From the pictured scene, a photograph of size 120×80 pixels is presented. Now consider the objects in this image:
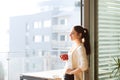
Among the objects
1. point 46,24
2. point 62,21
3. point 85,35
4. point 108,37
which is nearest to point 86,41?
point 85,35

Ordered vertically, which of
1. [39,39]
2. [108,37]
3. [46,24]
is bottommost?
[39,39]

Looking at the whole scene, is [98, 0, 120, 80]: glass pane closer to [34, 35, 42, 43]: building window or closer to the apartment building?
the apartment building

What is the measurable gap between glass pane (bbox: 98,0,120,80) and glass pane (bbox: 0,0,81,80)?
0.73 m

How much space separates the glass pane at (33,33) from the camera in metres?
3.82

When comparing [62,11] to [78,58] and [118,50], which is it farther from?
[78,58]

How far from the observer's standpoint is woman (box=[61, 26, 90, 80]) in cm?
251

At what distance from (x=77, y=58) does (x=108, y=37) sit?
0.73 m

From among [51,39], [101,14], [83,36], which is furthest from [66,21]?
[83,36]

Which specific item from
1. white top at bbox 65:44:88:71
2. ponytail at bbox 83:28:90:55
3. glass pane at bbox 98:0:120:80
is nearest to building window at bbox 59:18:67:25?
glass pane at bbox 98:0:120:80

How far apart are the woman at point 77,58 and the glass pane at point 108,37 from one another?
0.42 m

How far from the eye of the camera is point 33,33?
4148mm

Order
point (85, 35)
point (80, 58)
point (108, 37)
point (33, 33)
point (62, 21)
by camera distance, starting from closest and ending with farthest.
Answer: point (80, 58) → point (85, 35) → point (108, 37) → point (62, 21) → point (33, 33)

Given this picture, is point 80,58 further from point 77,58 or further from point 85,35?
point 85,35

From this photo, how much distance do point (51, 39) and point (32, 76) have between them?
1056mm
